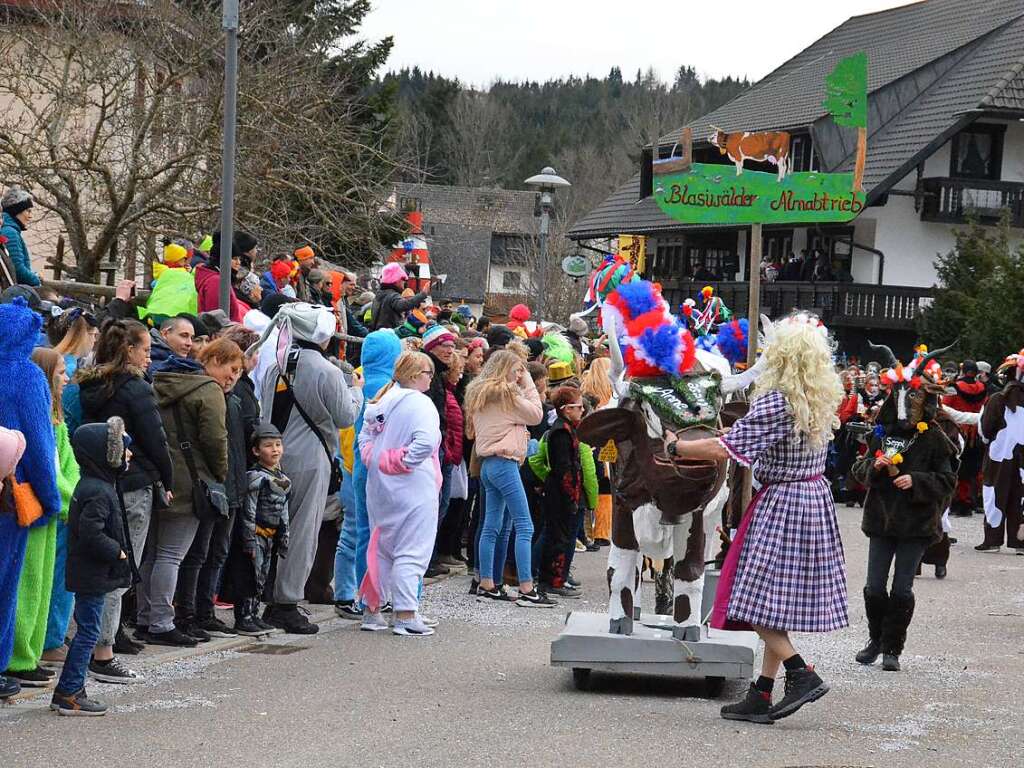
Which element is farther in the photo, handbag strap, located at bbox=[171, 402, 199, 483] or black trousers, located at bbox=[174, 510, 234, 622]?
black trousers, located at bbox=[174, 510, 234, 622]

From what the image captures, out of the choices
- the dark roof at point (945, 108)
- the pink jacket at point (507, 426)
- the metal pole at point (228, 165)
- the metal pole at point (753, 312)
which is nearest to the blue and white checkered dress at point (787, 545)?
the metal pole at point (753, 312)

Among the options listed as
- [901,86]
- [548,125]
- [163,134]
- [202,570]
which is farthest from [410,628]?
[548,125]

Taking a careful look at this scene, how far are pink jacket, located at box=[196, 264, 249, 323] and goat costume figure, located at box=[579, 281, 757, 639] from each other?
514 cm

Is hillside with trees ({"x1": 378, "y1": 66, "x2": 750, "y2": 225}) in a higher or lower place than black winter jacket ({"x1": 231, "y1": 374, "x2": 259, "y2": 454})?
higher

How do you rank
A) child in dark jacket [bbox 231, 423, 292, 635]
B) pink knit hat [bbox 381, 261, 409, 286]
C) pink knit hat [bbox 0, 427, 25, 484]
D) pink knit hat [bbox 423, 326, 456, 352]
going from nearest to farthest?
1. pink knit hat [bbox 0, 427, 25, 484]
2. child in dark jacket [bbox 231, 423, 292, 635]
3. pink knit hat [bbox 423, 326, 456, 352]
4. pink knit hat [bbox 381, 261, 409, 286]

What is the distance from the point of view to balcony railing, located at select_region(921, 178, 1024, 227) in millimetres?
40219

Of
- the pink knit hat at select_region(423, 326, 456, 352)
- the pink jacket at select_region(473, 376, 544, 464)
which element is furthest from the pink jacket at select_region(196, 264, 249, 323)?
the pink jacket at select_region(473, 376, 544, 464)

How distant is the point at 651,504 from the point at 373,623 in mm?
2588

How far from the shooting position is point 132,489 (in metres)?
8.56

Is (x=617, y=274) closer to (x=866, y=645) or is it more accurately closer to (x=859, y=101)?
(x=859, y=101)

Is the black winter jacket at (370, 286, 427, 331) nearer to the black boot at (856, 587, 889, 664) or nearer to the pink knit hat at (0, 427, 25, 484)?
the black boot at (856, 587, 889, 664)

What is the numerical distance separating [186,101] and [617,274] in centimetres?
1137

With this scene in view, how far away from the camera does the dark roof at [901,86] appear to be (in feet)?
130

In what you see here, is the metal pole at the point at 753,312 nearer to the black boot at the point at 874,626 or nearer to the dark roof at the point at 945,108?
the black boot at the point at 874,626
